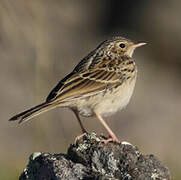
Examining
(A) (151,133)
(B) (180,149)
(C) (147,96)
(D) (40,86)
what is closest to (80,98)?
(D) (40,86)

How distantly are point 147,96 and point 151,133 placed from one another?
3.18 meters

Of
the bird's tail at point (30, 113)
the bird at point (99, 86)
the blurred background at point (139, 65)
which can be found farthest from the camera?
the blurred background at point (139, 65)

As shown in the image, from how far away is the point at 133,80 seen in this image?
424 inches

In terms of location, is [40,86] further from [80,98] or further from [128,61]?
[128,61]

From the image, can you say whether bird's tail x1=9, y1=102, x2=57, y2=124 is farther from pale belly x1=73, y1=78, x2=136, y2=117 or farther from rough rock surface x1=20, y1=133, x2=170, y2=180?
rough rock surface x1=20, y1=133, x2=170, y2=180

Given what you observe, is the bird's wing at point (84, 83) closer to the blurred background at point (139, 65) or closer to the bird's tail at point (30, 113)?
the bird's tail at point (30, 113)

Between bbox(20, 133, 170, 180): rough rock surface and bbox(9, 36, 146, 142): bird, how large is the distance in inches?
38.6

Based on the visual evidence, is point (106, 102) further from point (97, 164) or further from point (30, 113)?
point (97, 164)

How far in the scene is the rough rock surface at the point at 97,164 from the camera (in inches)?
292

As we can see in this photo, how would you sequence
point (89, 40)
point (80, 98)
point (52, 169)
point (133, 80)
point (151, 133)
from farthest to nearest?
point (89, 40) < point (151, 133) < point (133, 80) < point (80, 98) < point (52, 169)

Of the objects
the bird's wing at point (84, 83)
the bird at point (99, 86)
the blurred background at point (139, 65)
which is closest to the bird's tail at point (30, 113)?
the bird at point (99, 86)

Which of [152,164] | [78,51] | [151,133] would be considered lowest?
[151,133]

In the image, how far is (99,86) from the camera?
1022cm

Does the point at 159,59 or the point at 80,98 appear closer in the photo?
the point at 80,98
